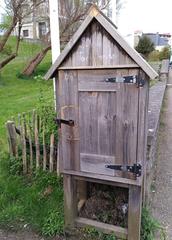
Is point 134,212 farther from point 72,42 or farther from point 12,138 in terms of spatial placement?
point 12,138

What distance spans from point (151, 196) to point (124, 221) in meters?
0.72

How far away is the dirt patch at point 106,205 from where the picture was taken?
3.13m

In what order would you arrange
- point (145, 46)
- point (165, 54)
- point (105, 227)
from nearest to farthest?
1. point (105, 227)
2. point (165, 54)
3. point (145, 46)

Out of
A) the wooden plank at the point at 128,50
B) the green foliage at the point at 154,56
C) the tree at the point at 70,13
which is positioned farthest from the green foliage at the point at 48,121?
the green foliage at the point at 154,56

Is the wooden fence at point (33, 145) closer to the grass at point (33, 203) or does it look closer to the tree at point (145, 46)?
the grass at point (33, 203)

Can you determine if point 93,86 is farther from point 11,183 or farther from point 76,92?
point 11,183

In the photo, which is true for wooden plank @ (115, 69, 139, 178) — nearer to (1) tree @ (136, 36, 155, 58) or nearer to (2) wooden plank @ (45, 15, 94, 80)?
(2) wooden plank @ (45, 15, 94, 80)

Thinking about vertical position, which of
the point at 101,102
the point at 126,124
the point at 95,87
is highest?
the point at 95,87

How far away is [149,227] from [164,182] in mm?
1194

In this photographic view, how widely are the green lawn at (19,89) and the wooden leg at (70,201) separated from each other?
2.52m

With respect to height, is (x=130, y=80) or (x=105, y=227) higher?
(x=130, y=80)

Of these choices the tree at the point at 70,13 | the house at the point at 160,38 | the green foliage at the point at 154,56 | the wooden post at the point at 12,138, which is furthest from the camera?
the house at the point at 160,38

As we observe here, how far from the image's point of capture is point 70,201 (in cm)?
298

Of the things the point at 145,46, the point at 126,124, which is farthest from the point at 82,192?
the point at 145,46
